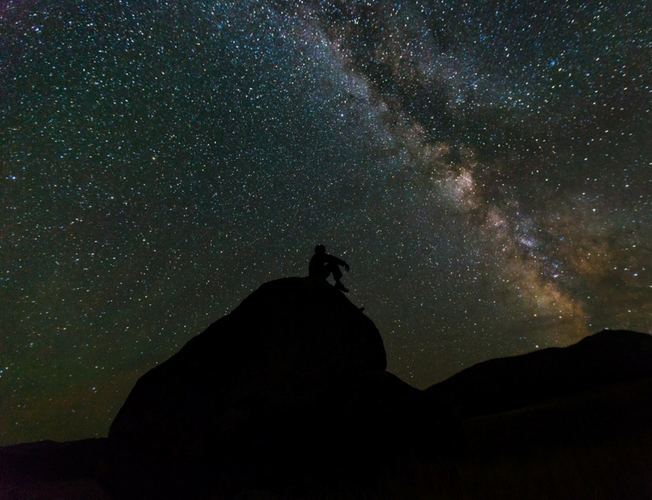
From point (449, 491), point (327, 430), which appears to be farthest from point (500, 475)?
point (327, 430)

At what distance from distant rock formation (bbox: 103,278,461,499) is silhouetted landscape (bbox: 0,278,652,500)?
24 mm

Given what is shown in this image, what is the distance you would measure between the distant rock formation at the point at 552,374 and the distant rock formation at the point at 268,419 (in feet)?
47.5

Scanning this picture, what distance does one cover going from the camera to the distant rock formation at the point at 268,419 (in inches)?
298

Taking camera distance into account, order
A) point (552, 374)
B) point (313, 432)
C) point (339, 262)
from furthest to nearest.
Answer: point (552, 374)
point (339, 262)
point (313, 432)

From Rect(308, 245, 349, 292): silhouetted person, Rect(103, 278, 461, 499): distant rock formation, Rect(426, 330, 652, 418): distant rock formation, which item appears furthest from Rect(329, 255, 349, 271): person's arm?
Rect(426, 330, 652, 418): distant rock formation

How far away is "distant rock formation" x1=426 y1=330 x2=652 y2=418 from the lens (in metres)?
19.3

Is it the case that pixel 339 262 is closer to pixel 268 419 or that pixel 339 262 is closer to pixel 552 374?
pixel 268 419

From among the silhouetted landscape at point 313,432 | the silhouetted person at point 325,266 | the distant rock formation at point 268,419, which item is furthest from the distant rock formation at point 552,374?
the distant rock formation at point 268,419

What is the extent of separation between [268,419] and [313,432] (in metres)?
1.04

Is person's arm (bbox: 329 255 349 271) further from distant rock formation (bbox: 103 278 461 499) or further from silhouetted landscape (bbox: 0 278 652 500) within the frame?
distant rock formation (bbox: 103 278 461 499)

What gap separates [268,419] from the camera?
7906 mm

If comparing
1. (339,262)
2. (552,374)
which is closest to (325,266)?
(339,262)

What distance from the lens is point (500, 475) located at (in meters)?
6.34

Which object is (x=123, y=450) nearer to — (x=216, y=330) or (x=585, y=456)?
(x=216, y=330)
